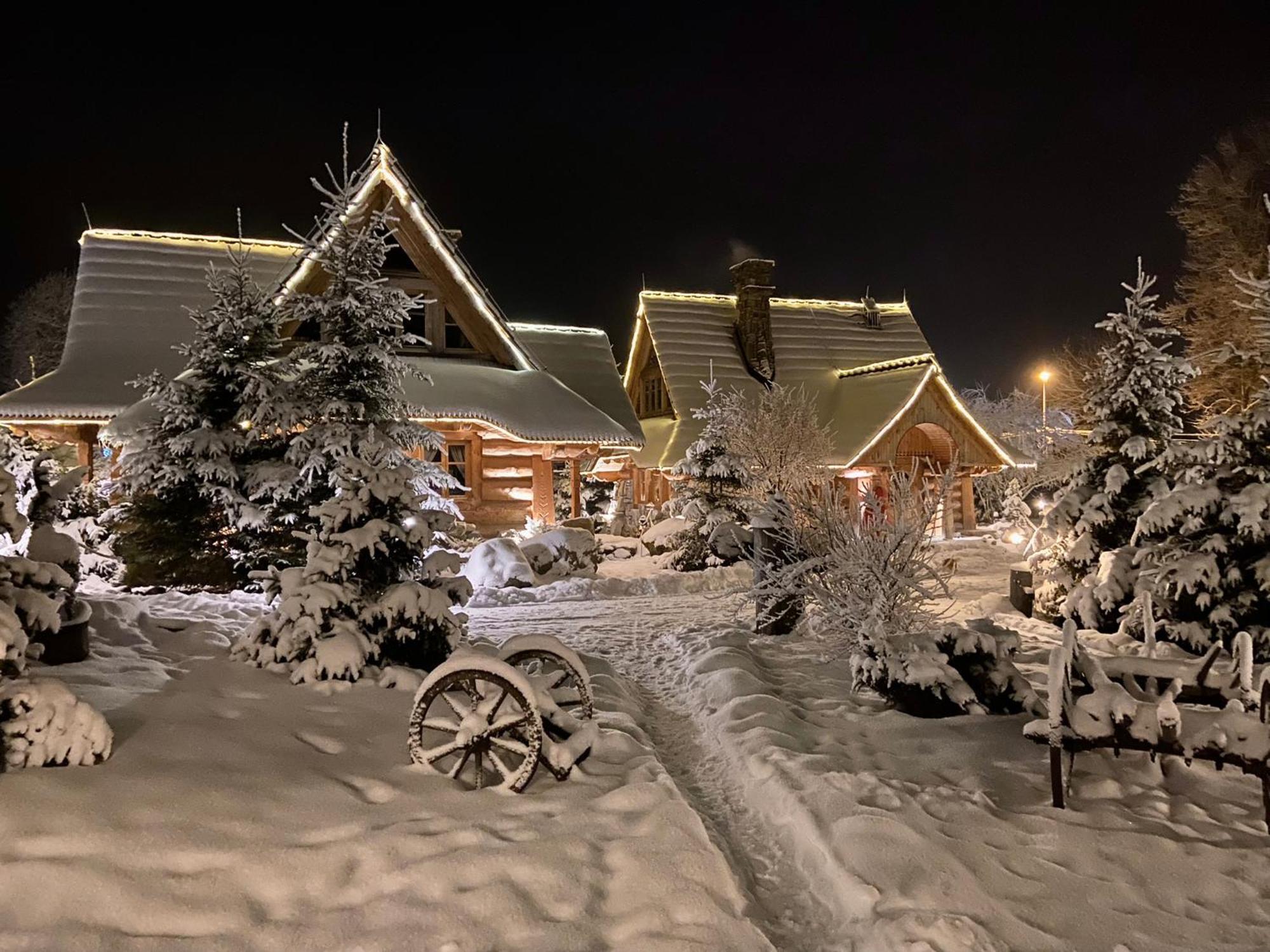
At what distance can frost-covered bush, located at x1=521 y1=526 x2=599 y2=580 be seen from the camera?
1500 centimetres

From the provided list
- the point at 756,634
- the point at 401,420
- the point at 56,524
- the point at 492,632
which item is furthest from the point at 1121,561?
the point at 56,524

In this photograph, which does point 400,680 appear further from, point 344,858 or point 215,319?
point 215,319

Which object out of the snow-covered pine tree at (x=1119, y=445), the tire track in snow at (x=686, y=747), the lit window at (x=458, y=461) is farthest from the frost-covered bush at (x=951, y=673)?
the lit window at (x=458, y=461)

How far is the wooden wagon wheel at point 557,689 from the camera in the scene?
5.52 meters

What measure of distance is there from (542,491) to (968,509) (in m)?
14.9

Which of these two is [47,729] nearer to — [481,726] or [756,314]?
[481,726]

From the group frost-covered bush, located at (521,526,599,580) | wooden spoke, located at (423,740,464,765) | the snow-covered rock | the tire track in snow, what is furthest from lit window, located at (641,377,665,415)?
wooden spoke, located at (423,740,464,765)

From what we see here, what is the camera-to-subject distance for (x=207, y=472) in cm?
1088

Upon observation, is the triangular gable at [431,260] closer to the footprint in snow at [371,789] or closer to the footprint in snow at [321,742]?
the footprint in snow at [321,742]

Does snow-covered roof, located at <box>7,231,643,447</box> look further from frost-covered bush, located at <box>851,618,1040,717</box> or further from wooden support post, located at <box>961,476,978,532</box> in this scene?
wooden support post, located at <box>961,476,978,532</box>

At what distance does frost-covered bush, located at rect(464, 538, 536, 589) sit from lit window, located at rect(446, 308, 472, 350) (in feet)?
20.7

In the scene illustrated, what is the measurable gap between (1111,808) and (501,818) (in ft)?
12.3

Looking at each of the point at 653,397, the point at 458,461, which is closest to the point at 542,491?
the point at 458,461

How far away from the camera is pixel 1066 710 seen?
5164 mm
